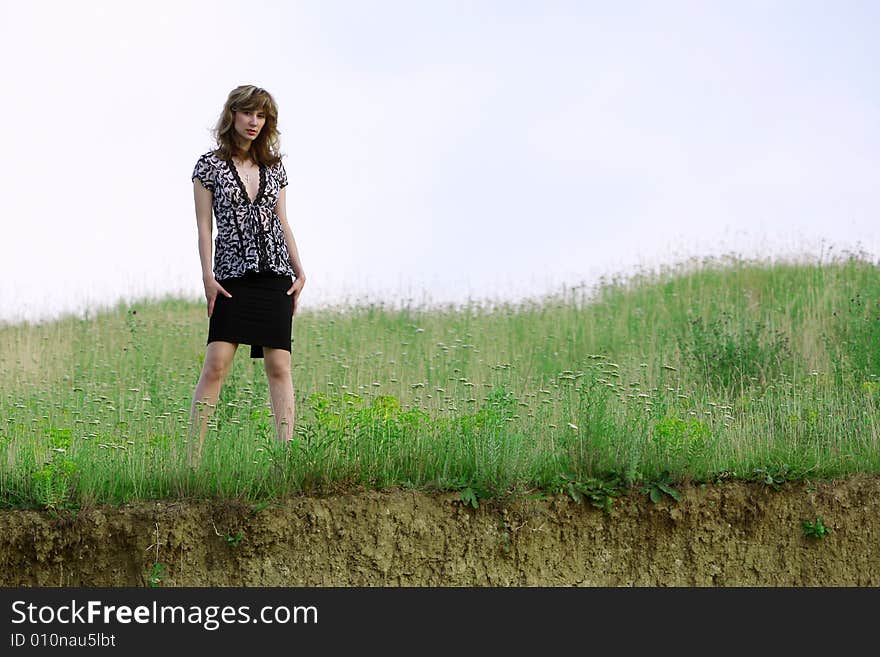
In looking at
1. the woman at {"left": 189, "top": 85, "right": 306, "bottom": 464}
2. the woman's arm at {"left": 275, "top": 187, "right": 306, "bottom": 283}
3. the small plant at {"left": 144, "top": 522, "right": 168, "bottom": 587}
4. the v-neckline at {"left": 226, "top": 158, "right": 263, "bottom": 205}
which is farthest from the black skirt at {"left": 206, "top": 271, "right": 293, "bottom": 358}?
the small plant at {"left": 144, "top": 522, "right": 168, "bottom": 587}

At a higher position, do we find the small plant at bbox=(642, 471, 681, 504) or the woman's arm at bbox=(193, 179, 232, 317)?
the woman's arm at bbox=(193, 179, 232, 317)

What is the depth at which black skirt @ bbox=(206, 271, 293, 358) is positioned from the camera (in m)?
5.57

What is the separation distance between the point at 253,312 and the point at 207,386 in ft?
1.67

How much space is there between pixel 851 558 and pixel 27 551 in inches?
195

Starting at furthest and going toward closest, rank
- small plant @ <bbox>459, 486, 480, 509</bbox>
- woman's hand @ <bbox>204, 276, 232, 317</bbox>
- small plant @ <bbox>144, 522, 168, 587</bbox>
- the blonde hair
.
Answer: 1. the blonde hair
2. woman's hand @ <bbox>204, 276, 232, 317</bbox>
3. small plant @ <bbox>459, 486, 480, 509</bbox>
4. small plant @ <bbox>144, 522, 168, 587</bbox>

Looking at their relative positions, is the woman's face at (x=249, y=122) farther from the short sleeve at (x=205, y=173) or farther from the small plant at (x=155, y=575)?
the small plant at (x=155, y=575)

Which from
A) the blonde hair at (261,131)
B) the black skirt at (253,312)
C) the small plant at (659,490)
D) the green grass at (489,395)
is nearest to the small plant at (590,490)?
the green grass at (489,395)

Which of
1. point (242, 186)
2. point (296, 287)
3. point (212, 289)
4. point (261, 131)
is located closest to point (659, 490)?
point (296, 287)

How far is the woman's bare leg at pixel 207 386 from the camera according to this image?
5.51 meters

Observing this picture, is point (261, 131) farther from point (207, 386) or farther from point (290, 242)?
point (207, 386)

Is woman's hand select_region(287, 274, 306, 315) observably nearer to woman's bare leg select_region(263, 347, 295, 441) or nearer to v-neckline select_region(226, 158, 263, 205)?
woman's bare leg select_region(263, 347, 295, 441)

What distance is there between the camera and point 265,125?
19.2 feet

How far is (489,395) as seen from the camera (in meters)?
6.32

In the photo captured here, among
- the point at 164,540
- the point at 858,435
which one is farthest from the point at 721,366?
the point at 164,540
